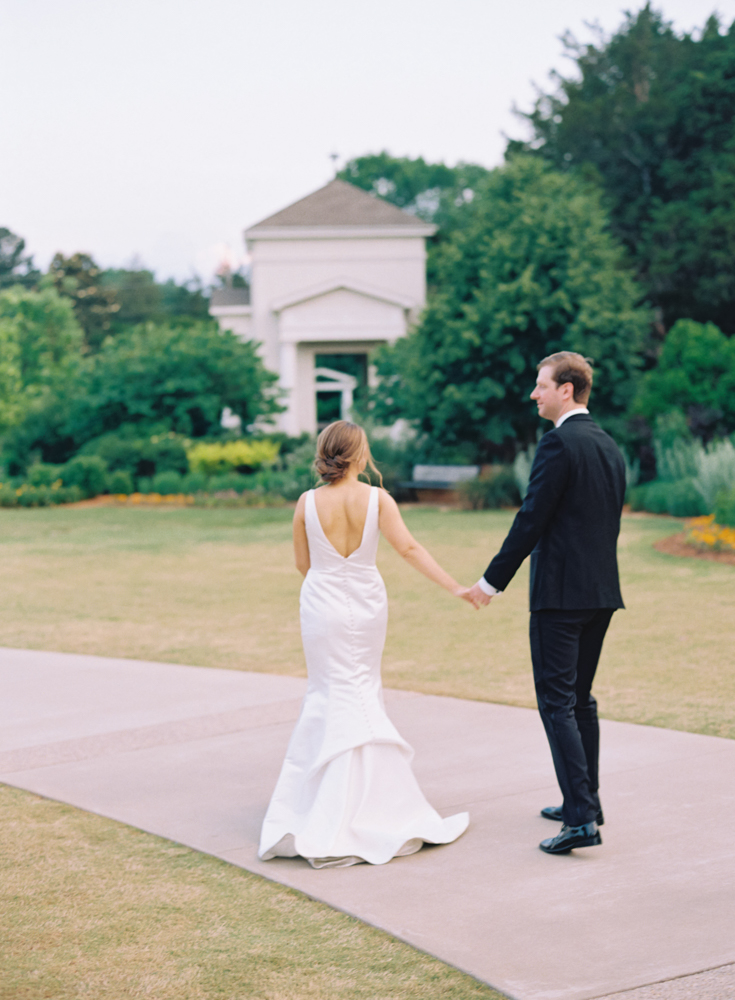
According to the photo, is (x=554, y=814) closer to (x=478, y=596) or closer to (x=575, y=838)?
(x=575, y=838)

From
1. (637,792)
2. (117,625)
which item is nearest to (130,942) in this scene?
(637,792)

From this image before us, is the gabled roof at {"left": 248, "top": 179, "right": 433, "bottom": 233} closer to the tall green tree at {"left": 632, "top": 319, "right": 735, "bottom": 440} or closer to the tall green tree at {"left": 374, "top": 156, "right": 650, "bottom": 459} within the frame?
the tall green tree at {"left": 374, "top": 156, "right": 650, "bottom": 459}

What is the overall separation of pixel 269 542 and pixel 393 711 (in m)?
9.62

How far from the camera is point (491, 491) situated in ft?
65.4

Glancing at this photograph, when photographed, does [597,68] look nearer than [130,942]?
No

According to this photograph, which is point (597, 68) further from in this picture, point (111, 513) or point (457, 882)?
point (457, 882)

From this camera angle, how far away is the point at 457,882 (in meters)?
3.96

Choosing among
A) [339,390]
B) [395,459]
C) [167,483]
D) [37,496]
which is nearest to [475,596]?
[395,459]

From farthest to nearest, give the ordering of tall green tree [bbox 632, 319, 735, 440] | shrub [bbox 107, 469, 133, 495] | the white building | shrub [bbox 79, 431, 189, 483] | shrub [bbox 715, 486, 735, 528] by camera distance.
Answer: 1. the white building
2. shrub [bbox 79, 431, 189, 483]
3. shrub [bbox 107, 469, 133, 495]
4. tall green tree [bbox 632, 319, 735, 440]
5. shrub [bbox 715, 486, 735, 528]

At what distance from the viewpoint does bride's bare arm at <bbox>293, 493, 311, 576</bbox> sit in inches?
176

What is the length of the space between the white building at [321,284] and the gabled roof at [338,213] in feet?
0.11

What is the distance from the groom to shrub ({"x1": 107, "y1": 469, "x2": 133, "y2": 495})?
20.6 metres

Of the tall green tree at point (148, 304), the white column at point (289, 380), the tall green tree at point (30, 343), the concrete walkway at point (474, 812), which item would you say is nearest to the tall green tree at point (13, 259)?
the tall green tree at point (148, 304)

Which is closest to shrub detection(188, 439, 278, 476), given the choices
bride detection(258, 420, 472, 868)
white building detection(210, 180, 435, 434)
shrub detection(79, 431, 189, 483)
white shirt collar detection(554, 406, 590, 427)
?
shrub detection(79, 431, 189, 483)
